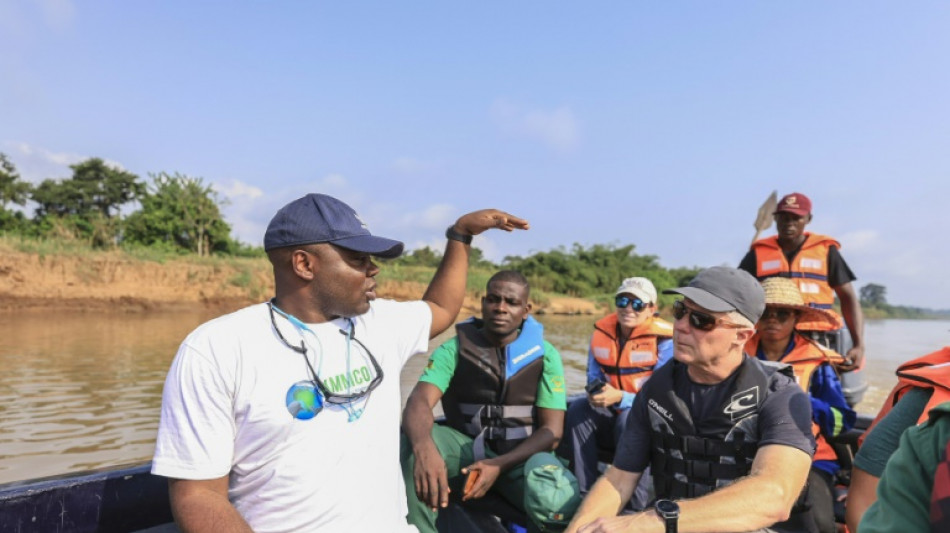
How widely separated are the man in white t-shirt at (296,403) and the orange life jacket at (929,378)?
1.34 m

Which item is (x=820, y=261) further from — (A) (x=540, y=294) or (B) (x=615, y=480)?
(A) (x=540, y=294)

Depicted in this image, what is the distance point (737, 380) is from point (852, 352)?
8.55 ft

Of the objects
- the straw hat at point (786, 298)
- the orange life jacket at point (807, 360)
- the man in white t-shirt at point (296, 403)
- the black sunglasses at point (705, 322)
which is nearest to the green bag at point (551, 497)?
the man in white t-shirt at point (296, 403)

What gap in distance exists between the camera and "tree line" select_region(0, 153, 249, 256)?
26.1 m

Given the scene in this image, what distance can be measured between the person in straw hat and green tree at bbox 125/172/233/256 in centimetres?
2731

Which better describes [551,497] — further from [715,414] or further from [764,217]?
[764,217]

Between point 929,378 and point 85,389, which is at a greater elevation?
point 929,378

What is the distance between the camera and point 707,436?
1894 mm

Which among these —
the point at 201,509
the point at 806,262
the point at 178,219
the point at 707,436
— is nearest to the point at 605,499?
the point at 707,436

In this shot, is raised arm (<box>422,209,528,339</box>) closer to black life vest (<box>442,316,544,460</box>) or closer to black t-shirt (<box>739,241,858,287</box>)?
black life vest (<box>442,316,544,460</box>)

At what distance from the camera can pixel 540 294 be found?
95.3 feet

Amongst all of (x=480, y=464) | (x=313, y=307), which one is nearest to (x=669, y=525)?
(x=480, y=464)

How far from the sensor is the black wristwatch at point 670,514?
1.61 m

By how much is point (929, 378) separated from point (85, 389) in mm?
8562
